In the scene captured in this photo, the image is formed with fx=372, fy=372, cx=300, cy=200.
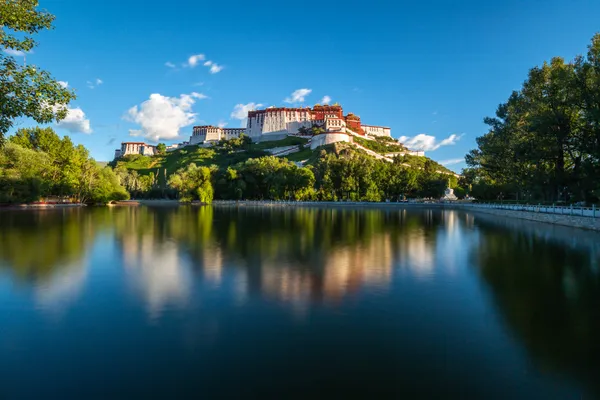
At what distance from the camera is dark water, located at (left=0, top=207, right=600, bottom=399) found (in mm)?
4965

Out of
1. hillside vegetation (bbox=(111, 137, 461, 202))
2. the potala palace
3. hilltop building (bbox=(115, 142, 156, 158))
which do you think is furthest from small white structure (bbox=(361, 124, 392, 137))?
hilltop building (bbox=(115, 142, 156, 158))

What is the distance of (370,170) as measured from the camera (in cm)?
7600

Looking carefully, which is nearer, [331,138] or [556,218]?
[556,218]

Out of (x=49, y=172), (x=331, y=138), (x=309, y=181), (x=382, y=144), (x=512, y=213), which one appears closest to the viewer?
(x=512, y=213)

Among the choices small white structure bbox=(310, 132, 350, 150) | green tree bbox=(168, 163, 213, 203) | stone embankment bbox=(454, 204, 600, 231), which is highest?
small white structure bbox=(310, 132, 350, 150)

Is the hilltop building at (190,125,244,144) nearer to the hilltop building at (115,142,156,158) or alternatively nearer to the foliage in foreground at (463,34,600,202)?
the hilltop building at (115,142,156,158)

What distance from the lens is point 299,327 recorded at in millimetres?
6914

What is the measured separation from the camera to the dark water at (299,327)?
16.3ft

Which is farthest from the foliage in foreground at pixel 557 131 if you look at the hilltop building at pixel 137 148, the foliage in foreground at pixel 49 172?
the hilltop building at pixel 137 148

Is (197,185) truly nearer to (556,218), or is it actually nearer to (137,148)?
(556,218)

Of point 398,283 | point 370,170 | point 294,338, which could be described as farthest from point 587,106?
point 370,170

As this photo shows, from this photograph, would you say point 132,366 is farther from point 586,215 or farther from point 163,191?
point 163,191

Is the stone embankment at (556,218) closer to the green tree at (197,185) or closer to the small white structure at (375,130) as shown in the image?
the green tree at (197,185)

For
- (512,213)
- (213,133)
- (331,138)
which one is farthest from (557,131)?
(213,133)
